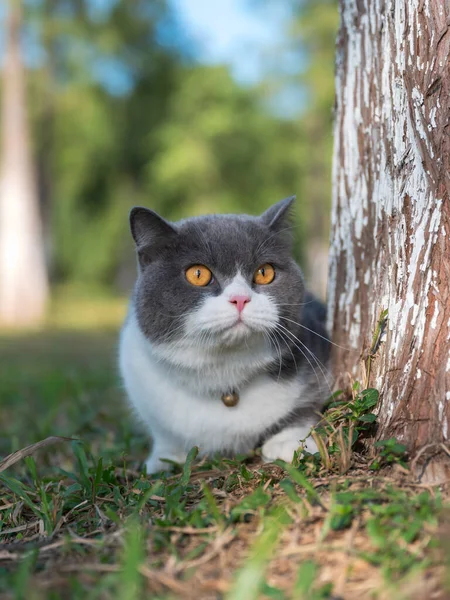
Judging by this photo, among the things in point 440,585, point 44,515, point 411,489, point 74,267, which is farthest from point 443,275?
point 74,267

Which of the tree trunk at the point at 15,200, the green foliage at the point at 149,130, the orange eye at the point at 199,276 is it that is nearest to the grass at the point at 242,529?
the orange eye at the point at 199,276

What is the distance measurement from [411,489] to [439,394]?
0.31 m

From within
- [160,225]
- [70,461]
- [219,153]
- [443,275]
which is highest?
[219,153]

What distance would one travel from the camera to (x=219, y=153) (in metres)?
17.3

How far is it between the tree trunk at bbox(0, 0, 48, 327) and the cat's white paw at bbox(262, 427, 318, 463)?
1036 centimetres

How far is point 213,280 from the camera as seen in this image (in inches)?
94.6

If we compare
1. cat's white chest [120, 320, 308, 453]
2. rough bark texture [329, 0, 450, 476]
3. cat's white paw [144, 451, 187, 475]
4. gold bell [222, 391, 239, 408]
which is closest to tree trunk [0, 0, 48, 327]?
cat's white paw [144, 451, 187, 475]

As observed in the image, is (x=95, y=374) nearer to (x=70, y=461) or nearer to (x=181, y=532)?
(x=70, y=461)

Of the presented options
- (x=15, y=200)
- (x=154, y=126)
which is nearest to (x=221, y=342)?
(x=15, y=200)

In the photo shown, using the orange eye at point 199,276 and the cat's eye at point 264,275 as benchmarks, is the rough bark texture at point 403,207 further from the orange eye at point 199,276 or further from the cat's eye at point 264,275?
the orange eye at point 199,276

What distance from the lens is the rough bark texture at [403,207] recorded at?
195cm

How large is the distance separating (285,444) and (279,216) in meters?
0.95

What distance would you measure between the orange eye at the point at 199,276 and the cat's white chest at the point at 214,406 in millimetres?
355

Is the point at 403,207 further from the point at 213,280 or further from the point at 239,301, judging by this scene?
the point at 213,280
